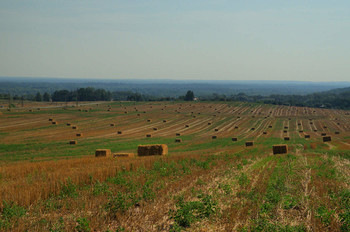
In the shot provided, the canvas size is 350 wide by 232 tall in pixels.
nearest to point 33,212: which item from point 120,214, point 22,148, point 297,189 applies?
point 120,214

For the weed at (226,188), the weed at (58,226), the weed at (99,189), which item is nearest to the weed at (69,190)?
the weed at (99,189)

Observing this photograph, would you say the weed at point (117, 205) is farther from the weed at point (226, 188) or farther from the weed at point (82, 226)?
the weed at point (226, 188)

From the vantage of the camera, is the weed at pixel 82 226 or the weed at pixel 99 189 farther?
the weed at pixel 99 189

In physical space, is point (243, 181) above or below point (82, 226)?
below

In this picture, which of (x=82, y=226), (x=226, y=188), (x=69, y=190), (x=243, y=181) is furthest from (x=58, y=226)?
(x=243, y=181)

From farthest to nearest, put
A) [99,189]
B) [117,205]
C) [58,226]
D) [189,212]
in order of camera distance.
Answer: [99,189], [117,205], [189,212], [58,226]

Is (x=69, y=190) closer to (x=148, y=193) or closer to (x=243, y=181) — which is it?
(x=148, y=193)

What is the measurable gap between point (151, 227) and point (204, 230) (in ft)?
4.34

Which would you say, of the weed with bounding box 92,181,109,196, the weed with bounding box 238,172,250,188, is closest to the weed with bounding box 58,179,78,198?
the weed with bounding box 92,181,109,196

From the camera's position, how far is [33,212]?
9.23 meters

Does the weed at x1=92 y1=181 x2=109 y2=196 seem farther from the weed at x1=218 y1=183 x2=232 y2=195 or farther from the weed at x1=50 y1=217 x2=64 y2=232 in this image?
the weed at x1=218 y1=183 x2=232 y2=195

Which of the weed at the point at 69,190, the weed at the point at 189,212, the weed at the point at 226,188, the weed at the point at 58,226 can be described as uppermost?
the weed at the point at 58,226

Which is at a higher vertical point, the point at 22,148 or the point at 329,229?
the point at 329,229

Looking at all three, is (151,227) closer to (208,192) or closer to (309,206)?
(208,192)
